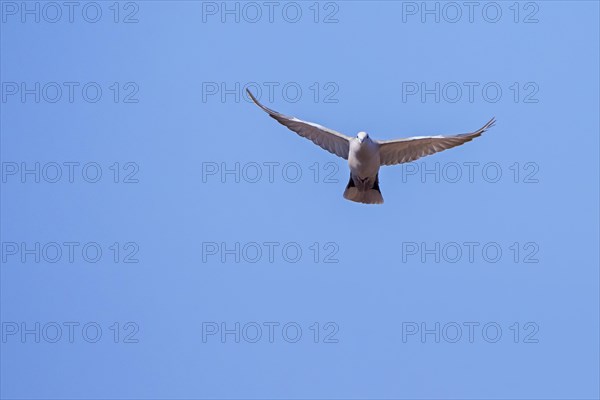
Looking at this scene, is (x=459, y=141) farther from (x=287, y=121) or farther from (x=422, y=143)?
(x=287, y=121)

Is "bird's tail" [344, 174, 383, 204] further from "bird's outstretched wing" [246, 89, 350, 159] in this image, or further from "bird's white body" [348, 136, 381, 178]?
"bird's outstretched wing" [246, 89, 350, 159]

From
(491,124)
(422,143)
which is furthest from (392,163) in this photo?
(491,124)

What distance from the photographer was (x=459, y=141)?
2533 centimetres

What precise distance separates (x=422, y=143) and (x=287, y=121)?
8.69 ft

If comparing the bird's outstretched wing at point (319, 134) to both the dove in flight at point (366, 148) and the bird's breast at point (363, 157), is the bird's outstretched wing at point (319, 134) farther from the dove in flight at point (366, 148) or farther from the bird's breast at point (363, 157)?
the bird's breast at point (363, 157)

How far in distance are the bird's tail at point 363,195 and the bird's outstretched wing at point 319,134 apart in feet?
2.64

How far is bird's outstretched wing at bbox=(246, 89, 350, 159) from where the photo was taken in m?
25.9

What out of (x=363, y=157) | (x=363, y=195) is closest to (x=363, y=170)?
(x=363, y=157)

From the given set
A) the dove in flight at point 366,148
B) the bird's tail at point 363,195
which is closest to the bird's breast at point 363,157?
the dove in flight at point 366,148

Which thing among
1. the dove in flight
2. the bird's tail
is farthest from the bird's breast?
the bird's tail

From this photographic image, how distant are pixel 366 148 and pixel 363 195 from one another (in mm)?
1261

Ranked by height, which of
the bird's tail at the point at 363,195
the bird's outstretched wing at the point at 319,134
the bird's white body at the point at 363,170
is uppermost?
the bird's outstretched wing at the point at 319,134

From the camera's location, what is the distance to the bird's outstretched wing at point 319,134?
25.9 meters

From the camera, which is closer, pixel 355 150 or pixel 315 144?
pixel 355 150
